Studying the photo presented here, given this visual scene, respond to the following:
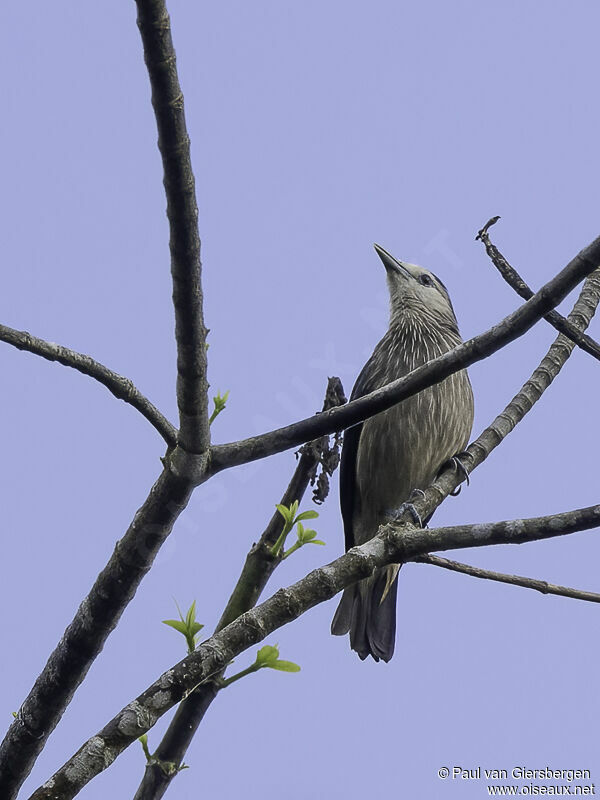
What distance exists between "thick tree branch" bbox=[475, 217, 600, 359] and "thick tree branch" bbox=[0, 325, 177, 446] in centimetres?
111

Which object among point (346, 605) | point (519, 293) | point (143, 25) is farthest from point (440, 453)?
point (143, 25)

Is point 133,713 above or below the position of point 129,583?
below

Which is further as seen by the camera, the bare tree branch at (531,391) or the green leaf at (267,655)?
the bare tree branch at (531,391)

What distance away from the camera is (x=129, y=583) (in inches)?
97.2

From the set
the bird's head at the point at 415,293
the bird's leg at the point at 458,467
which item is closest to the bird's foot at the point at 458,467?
the bird's leg at the point at 458,467

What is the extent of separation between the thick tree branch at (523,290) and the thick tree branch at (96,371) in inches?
43.6

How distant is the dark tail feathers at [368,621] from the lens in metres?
4.80

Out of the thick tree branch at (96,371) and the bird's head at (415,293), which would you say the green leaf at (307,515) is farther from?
the bird's head at (415,293)

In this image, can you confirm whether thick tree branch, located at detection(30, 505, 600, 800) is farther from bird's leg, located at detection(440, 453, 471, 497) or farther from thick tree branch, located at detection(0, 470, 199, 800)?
bird's leg, located at detection(440, 453, 471, 497)

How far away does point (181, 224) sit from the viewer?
2.17 meters

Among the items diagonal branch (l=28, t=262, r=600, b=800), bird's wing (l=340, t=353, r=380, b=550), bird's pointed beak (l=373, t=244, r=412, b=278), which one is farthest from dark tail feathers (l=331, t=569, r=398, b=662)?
bird's pointed beak (l=373, t=244, r=412, b=278)

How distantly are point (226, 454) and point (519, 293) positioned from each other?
1211 millimetres

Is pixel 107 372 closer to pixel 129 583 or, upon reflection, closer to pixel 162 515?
pixel 162 515

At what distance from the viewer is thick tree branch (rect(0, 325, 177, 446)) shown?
2369mm
